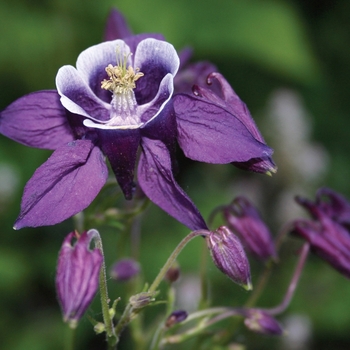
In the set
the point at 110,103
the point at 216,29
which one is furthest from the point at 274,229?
the point at 110,103

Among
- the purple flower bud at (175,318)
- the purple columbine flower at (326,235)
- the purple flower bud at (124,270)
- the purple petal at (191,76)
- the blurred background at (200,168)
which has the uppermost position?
the purple petal at (191,76)

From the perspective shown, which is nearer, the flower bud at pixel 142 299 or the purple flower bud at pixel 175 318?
the flower bud at pixel 142 299

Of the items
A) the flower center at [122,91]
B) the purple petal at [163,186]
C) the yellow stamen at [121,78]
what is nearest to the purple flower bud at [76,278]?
the purple petal at [163,186]

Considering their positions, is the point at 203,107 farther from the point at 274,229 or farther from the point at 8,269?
the point at 274,229

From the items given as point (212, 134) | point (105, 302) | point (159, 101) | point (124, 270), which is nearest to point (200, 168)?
point (124, 270)

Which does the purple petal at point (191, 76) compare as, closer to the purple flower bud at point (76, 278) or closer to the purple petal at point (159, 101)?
the purple petal at point (159, 101)

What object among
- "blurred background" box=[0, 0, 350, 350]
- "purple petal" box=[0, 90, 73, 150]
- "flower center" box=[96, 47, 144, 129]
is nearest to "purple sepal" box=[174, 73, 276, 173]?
"flower center" box=[96, 47, 144, 129]
